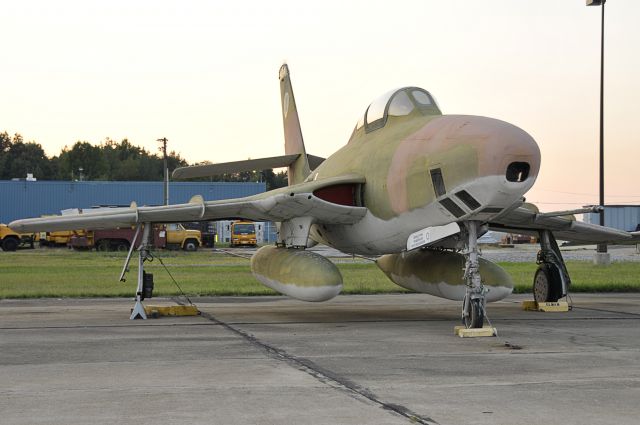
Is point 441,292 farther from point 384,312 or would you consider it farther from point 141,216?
point 141,216

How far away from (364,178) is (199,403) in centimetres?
701

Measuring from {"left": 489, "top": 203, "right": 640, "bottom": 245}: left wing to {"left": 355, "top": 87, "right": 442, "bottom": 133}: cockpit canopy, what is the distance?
294cm

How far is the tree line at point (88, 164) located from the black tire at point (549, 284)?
109m

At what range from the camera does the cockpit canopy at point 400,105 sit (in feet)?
42.8

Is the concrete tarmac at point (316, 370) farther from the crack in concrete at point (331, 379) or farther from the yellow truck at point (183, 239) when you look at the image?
the yellow truck at point (183, 239)

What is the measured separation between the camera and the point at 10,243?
5491cm

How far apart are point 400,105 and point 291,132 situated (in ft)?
19.3

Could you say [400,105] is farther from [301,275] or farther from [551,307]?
[551,307]

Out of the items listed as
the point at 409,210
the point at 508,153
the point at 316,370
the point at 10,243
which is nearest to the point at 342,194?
the point at 409,210

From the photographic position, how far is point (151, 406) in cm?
639

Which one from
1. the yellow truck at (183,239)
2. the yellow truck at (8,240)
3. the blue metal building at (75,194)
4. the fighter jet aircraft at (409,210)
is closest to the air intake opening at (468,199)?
the fighter jet aircraft at (409,210)

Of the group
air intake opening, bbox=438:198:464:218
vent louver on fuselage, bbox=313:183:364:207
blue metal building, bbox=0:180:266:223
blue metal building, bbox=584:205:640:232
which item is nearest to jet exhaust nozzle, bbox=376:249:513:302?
vent louver on fuselage, bbox=313:183:364:207

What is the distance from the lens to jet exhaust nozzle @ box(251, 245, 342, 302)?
40.5 ft

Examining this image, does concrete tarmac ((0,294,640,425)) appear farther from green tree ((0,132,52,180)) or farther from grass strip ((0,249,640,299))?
green tree ((0,132,52,180))
